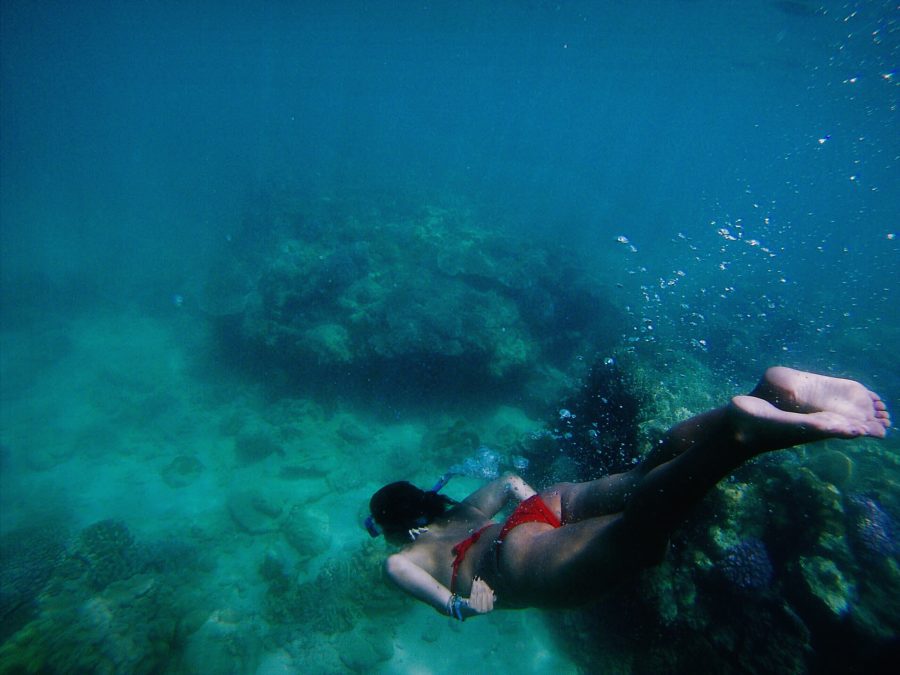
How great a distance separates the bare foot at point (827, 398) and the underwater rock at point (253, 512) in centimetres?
855

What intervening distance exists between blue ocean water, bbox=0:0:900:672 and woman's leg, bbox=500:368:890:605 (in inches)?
92.1

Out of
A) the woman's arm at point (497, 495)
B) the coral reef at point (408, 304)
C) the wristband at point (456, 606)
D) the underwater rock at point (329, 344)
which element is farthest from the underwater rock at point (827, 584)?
the underwater rock at point (329, 344)

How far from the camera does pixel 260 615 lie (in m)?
6.31

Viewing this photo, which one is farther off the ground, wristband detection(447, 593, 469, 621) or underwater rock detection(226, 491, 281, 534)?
wristband detection(447, 593, 469, 621)

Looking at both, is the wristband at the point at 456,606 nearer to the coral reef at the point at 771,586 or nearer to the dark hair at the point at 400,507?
the dark hair at the point at 400,507

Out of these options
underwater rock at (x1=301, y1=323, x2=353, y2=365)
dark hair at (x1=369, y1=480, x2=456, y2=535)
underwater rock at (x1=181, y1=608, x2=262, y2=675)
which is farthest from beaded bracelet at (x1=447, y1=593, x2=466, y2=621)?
underwater rock at (x1=301, y1=323, x2=353, y2=365)

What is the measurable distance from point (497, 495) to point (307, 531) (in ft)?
18.0

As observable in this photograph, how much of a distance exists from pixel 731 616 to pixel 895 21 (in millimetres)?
24462

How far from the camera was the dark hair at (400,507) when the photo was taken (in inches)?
108

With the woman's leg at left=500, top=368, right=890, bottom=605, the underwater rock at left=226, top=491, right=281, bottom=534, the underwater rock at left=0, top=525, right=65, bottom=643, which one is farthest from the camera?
the underwater rock at left=226, top=491, right=281, bottom=534

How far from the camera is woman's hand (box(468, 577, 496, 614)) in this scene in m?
2.51

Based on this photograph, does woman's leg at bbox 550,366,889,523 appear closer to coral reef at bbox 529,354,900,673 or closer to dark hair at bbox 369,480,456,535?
dark hair at bbox 369,480,456,535

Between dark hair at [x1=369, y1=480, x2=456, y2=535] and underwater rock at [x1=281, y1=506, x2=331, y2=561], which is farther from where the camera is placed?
underwater rock at [x1=281, y1=506, x2=331, y2=561]

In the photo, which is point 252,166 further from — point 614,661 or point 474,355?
point 614,661
